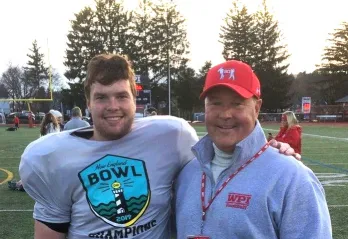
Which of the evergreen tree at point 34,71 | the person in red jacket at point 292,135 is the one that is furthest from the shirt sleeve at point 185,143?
the evergreen tree at point 34,71

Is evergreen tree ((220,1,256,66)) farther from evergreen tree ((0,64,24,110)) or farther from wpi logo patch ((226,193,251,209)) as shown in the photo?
wpi logo patch ((226,193,251,209))

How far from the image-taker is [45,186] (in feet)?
7.89

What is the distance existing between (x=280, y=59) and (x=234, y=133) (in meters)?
53.0

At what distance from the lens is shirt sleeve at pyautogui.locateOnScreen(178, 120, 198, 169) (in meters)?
2.65

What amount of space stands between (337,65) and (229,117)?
191 feet

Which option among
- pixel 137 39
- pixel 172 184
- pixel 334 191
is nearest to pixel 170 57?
pixel 137 39

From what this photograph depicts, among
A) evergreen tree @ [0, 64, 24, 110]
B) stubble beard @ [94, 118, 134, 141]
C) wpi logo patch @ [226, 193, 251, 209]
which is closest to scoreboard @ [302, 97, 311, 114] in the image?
stubble beard @ [94, 118, 134, 141]

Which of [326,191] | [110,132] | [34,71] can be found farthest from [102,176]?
[34,71]

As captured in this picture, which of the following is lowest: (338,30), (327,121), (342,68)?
(327,121)

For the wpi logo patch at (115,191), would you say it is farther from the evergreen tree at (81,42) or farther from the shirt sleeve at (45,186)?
the evergreen tree at (81,42)

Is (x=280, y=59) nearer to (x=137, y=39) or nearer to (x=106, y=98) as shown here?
(x=137, y=39)

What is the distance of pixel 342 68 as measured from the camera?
56312 mm

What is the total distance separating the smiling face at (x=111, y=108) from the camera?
2.41 metres

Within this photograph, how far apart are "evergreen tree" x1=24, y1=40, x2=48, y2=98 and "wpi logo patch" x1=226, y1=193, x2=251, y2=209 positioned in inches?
2720
